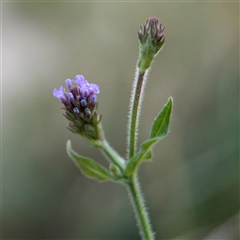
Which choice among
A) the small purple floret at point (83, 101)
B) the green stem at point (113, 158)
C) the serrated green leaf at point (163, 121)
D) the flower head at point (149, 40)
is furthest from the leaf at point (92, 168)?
the flower head at point (149, 40)

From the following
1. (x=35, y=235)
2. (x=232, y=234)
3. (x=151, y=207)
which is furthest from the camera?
(x=35, y=235)

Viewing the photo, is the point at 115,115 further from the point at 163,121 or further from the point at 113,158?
the point at 163,121

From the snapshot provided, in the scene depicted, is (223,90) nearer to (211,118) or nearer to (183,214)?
(211,118)

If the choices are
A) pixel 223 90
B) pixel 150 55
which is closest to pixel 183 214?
pixel 223 90

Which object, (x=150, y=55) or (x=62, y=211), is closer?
(x=150, y=55)

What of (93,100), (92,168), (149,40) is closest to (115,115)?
(92,168)

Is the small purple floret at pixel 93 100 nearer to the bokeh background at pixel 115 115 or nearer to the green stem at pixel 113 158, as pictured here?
the green stem at pixel 113 158
